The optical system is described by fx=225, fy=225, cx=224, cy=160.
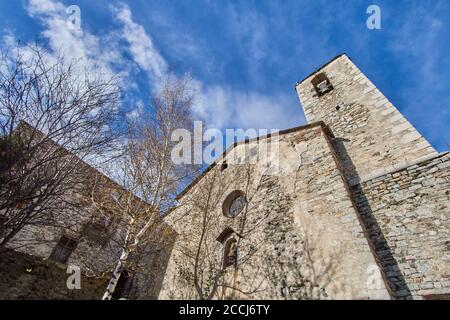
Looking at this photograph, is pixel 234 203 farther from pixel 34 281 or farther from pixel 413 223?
pixel 34 281

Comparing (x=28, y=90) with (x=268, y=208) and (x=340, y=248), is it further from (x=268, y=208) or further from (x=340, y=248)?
(x=340, y=248)

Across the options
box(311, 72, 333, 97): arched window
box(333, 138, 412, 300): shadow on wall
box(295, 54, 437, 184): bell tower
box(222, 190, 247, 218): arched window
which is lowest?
box(333, 138, 412, 300): shadow on wall

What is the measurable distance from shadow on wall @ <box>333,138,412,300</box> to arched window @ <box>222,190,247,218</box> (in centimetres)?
321

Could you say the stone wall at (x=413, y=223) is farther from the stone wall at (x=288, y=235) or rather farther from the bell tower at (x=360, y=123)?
the stone wall at (x=288, y=235)

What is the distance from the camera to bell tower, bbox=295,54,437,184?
602cm

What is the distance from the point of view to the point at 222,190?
8.39m

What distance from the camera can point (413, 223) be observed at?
4676mm

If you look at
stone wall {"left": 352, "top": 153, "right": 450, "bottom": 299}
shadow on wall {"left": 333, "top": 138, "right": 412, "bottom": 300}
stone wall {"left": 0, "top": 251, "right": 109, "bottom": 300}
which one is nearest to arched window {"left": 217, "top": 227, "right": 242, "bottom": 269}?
shadow on wall {"left": 333, "top": 138, "right": 412, "bottom": 300}

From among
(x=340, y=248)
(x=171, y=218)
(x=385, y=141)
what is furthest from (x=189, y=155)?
(x=385, y=141)

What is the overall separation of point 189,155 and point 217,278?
3855 millimetres

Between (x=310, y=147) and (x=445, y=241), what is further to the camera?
(x=310, y=147)

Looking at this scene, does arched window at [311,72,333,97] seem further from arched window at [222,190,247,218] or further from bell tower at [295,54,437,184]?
arched window at [222,190,247,218]
